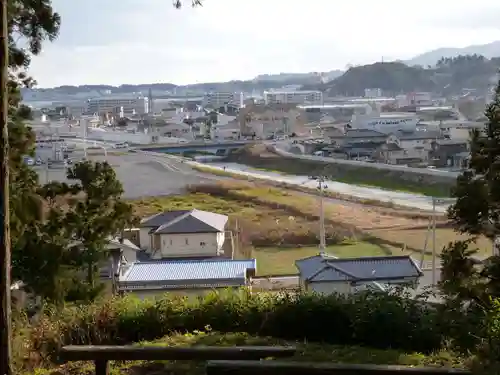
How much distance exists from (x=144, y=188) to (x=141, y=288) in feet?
44.2

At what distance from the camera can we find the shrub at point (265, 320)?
2688 millimetres

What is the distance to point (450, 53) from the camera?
126812 millimetres

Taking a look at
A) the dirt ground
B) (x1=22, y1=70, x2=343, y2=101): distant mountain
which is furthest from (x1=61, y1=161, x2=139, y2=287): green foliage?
(x1=22, y1=70, x2=343, y2=101): distant mountain

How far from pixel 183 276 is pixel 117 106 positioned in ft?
225

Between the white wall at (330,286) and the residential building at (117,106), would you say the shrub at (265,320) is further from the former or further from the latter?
the residential building at (117,106)

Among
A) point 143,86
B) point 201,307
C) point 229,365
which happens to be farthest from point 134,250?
point 143,86

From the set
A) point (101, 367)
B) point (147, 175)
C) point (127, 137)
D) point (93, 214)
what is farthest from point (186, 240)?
point (127, 137)

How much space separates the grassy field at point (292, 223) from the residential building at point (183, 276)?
2.47 meters

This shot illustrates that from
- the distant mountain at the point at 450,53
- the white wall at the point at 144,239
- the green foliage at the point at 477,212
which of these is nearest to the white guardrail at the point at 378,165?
the white wall at the point at 144,239

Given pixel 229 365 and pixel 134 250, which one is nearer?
pixel 229 365

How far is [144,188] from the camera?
2042 cm

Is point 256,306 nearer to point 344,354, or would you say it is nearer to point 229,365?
point 344,354

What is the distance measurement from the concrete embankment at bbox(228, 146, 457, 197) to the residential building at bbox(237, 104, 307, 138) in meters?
10.6

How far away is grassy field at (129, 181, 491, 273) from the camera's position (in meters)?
12.0
